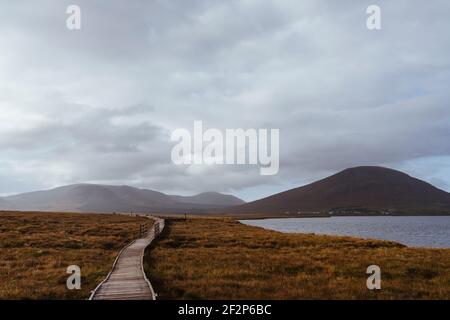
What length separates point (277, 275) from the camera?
25500 millimetres

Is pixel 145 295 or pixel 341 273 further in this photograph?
pixel 341 273
